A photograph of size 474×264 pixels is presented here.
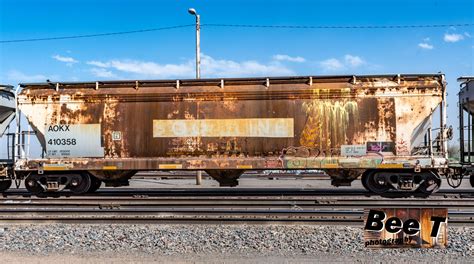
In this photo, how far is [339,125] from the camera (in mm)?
11609

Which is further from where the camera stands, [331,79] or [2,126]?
[2,126]

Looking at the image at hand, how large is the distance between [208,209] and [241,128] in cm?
258

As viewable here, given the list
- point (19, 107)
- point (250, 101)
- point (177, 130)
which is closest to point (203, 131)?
point (177, 130)

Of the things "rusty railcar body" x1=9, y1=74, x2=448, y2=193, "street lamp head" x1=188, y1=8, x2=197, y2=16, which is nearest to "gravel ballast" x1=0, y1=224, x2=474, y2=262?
"rusty railcar body" x1=9, y1=74, x2=448, y2=193

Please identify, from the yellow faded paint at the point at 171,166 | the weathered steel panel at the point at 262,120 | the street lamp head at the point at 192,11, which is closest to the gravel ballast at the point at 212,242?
the yellow faded paint at the point at 171,166

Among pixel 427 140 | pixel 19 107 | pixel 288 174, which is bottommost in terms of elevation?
pixel 288 174

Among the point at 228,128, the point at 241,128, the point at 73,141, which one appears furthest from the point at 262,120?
the point at 73,141

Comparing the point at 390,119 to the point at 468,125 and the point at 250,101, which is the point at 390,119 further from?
the point at 250,101

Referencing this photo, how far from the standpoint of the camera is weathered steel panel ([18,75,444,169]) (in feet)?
37.5

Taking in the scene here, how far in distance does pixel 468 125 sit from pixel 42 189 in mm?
12864

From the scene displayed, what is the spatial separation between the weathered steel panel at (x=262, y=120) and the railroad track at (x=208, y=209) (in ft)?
3.36

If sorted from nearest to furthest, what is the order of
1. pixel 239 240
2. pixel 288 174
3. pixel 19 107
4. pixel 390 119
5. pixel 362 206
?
pixel 239 240 < pixel 362 206 < pixel 390 119 < pixel 19 107 < pixel 288 174

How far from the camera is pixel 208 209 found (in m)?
10.5

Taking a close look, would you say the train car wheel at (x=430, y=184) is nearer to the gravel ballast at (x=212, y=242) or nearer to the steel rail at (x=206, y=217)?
the steel rail at (x=206, y=217)
